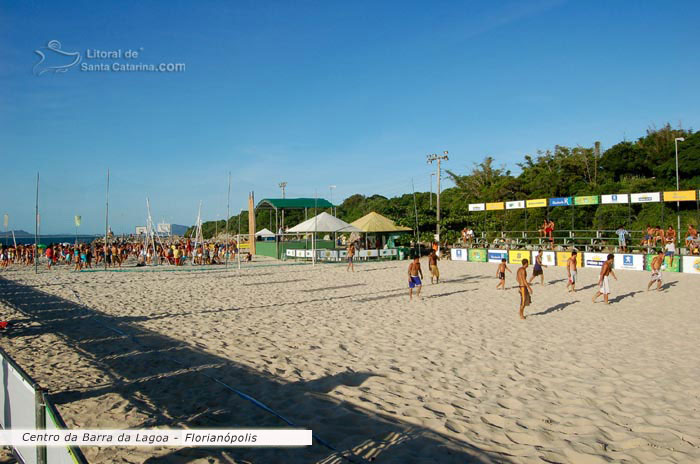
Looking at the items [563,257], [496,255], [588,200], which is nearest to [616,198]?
[588,200]

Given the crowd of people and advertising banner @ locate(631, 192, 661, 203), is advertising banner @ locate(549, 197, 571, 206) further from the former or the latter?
the crowd of people

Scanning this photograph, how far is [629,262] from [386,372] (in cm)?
2038

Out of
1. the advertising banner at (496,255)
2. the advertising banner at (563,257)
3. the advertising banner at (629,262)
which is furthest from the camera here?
the advertising banner at (496,255)

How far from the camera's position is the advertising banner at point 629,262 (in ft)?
72.1

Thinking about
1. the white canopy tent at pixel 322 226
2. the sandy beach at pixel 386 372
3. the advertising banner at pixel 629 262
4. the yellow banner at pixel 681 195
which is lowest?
the sandy beach at pixel 386 372

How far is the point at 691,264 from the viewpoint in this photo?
788 inches

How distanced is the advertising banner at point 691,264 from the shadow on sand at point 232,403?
1971cm

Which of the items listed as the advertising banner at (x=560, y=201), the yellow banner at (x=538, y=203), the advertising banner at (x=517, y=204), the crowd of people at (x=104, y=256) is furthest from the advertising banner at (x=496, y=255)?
the crowd of people at (x=104, y=256)

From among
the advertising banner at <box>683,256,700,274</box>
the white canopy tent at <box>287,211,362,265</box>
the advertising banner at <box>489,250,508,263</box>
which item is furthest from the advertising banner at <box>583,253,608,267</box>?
the white canopy tent at <box>287,211,362,265</box>

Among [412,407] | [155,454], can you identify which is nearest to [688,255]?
[412,407]

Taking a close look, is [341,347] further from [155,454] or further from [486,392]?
[155,454]

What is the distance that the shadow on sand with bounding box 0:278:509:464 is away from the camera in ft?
14.2

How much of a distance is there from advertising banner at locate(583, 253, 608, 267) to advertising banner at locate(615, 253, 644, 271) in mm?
632

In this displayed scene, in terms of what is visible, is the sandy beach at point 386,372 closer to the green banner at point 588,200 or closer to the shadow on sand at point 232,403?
the shadow on sand at point 232,403
